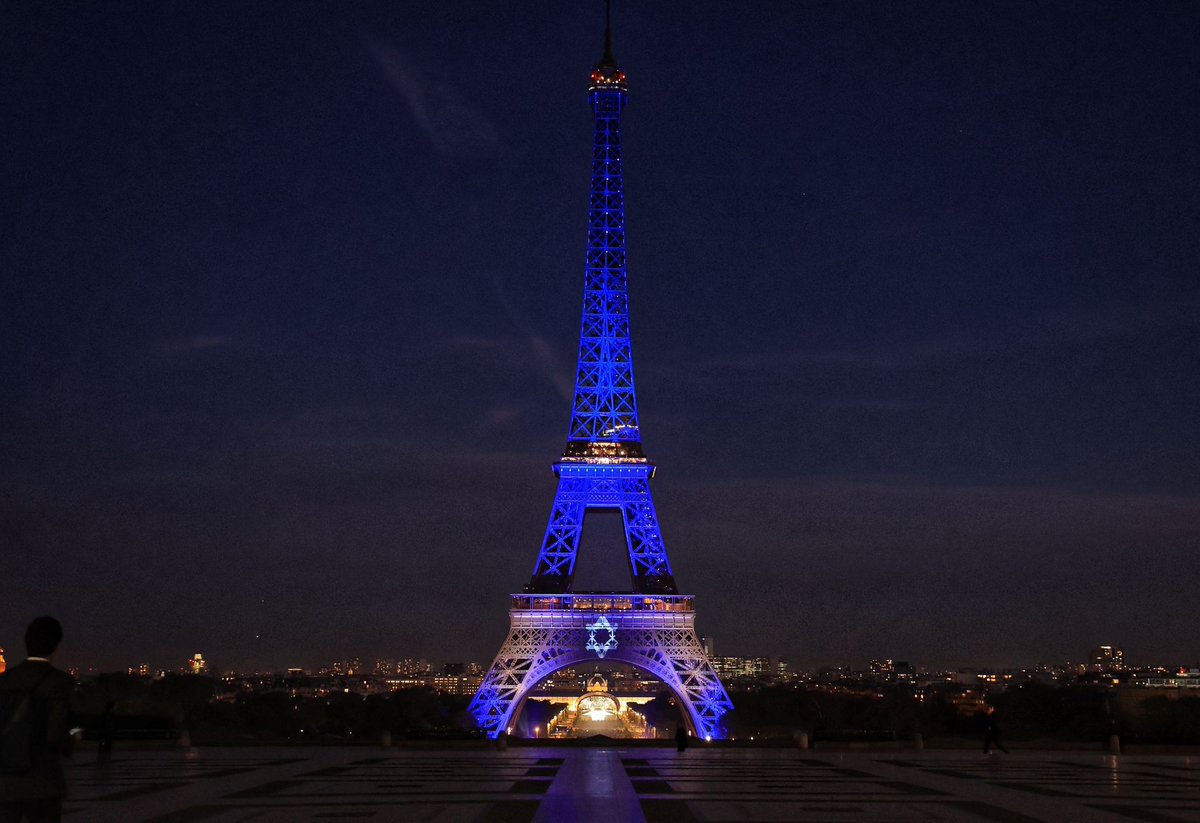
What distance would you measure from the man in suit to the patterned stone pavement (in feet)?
38.4

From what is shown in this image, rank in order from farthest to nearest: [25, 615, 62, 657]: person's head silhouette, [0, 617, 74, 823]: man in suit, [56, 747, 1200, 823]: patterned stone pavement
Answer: [56, 747, 1200, 823]: patterned stone pavement → [25, 615, 62, 657]: person's head silhouette → [0, 617, 74, 823]: man in suit

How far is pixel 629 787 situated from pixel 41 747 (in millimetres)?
19714

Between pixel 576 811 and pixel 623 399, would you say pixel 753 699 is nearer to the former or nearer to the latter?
pixel 623 399

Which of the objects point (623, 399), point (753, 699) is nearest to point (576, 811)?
point (623, 399)

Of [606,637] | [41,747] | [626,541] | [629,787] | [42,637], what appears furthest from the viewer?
[626,541]

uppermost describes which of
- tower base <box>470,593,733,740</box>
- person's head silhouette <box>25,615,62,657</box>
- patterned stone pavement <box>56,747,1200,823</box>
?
tower base <box>470,593,733,740</box>

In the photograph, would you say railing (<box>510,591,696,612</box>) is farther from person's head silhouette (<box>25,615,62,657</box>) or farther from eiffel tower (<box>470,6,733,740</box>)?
person's head silhouette (<box>25,615,62,657</box>)

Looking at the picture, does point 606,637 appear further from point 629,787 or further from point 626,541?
point 629,787

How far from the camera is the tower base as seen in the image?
82.0 m

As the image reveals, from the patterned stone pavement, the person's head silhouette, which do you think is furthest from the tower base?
the person's head silhouette

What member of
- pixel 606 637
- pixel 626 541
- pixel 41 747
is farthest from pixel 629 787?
pixel 626 541

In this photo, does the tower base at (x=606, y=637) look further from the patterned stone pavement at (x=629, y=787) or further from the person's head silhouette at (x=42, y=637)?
the person's head silhouette at (x=42, y=637)

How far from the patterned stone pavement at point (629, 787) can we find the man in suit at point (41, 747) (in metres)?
11.7

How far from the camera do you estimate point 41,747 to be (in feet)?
33.1
